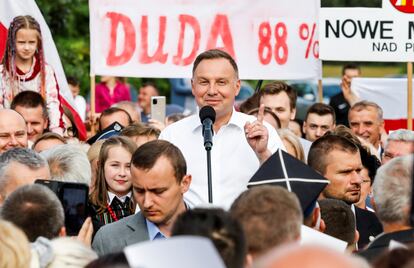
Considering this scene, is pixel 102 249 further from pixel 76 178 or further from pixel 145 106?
pixel 145 106

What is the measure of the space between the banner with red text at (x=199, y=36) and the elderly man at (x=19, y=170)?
17.2ft

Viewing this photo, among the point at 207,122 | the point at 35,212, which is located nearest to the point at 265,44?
the point at 207,122

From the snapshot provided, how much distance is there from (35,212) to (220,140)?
95.4 inches

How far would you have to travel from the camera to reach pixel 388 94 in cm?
1562

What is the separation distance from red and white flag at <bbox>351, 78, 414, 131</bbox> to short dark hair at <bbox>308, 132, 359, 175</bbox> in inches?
238

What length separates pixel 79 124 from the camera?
13742 mm

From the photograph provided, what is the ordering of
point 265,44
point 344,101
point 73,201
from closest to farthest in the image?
point 73,201
point 265,44
point 344,101

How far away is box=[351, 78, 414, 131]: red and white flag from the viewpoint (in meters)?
15.5

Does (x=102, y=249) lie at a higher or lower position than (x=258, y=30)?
lower

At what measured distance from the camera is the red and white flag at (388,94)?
50.7 feet

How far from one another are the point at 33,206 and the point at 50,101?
591cm

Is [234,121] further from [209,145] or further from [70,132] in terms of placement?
[70,132]

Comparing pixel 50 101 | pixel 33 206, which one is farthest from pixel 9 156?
pixel 50 101

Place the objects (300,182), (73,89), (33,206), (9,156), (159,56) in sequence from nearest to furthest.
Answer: (33,206) → (300,182) → (9,156) → (159,56) → (73,89)
